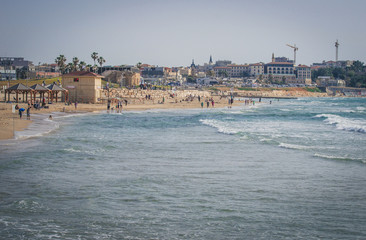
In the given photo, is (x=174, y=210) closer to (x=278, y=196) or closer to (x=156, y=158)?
(x=278, y=196)

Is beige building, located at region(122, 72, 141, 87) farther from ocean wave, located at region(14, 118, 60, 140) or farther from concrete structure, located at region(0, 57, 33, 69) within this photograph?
ocean wave, located at region(14, 118, 60, 140)

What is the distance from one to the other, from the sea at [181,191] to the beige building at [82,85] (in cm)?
3330

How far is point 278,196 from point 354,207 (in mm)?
2139

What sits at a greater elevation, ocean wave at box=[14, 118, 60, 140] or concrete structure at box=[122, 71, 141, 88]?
concrete structure at box=[122, 71, 141, 88]

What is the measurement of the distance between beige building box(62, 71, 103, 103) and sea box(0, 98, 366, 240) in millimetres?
33303

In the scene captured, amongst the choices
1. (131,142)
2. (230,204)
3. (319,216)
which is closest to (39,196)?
(230,204)

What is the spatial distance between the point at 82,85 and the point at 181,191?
4610 centimetres

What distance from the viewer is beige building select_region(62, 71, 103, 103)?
5497cm

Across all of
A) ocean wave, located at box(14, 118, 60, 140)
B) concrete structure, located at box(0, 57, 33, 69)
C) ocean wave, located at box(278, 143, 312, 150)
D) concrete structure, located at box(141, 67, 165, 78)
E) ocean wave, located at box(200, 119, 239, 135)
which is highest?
concrete structure, located at box(0, 57, 33, 69)

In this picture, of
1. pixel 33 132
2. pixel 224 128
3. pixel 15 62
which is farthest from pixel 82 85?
pixel 15 62

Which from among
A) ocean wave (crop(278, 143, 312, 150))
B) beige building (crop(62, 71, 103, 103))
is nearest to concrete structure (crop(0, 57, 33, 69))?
beige building (crop(62, 71, 103, 103))

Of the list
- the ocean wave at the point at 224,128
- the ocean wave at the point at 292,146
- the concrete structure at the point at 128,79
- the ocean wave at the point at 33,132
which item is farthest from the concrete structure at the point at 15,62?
the ocean wave at the point at 292,146

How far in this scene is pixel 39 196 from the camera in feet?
39.1

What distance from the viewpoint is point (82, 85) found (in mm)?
56125
